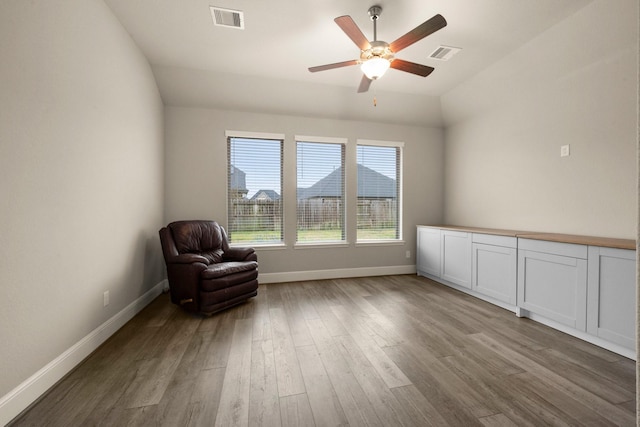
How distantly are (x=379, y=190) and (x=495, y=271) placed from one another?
88.7 inches

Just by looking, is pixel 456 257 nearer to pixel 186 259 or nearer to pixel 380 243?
pixel 380 243

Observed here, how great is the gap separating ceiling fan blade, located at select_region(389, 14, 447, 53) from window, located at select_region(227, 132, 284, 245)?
2.48 meters

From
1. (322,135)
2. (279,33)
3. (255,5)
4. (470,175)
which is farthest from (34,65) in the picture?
(470,175)

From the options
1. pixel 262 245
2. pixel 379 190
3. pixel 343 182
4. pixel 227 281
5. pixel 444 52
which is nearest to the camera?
pixel 227 281

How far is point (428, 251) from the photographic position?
455 cm

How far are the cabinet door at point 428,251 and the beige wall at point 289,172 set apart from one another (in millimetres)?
207

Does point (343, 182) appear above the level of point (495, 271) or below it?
above

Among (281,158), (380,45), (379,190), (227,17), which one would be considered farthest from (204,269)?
(379,190)

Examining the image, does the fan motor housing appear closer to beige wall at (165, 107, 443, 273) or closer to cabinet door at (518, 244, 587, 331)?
beige wall at (165, 107, 443, 273)

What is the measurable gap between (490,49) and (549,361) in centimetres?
331

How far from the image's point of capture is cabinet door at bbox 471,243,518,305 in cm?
308

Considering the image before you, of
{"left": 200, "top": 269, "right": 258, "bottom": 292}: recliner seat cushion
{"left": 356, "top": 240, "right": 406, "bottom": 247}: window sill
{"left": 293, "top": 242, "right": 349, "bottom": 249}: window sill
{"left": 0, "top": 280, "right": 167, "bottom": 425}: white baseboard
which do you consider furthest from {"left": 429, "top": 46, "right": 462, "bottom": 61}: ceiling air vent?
{"left": 0, "top": 280, "right": 167, "bottom": 425}: white baseboard

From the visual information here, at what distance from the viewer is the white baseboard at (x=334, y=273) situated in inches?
170

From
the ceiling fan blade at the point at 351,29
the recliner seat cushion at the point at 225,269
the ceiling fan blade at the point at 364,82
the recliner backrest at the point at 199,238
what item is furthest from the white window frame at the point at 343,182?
the ceiling fan blade at the point at 351,29
